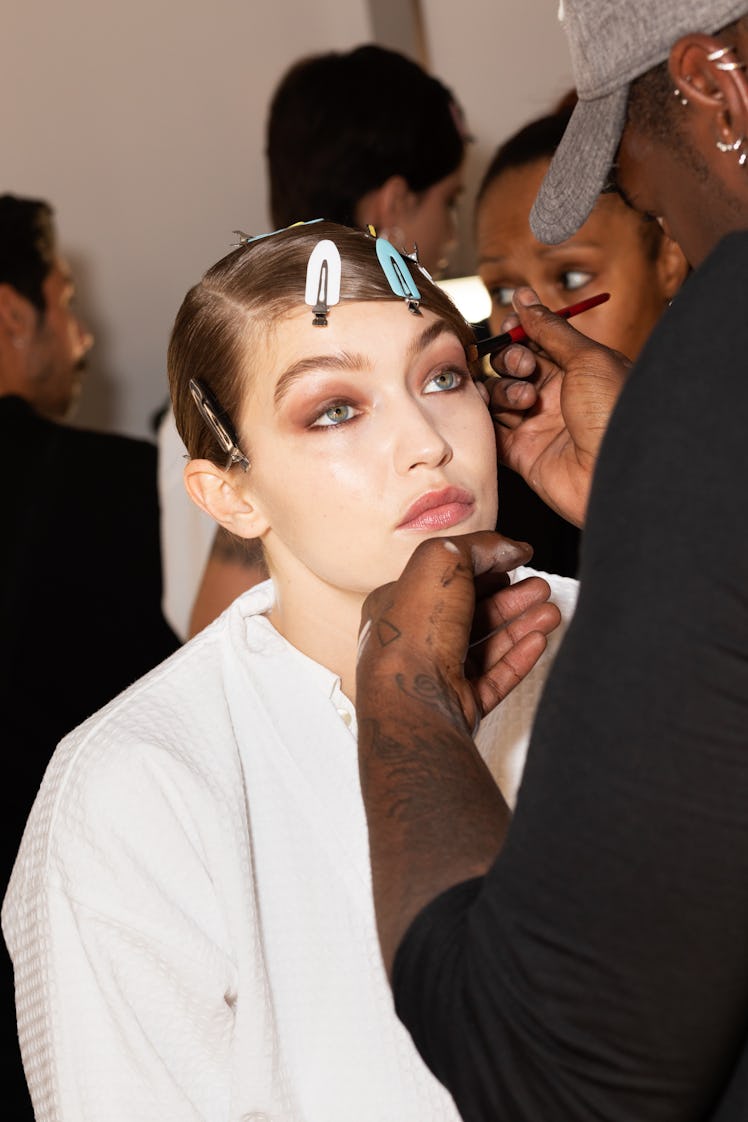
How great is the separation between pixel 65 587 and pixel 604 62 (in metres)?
1.35

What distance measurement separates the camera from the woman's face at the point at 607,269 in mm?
1879

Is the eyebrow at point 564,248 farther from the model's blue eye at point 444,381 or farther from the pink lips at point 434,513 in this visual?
the pink lips at point 434,513

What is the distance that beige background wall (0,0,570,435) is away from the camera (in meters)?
2.83

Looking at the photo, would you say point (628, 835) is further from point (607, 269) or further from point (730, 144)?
point (607, 269)

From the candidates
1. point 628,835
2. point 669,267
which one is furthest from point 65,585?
point 628,835

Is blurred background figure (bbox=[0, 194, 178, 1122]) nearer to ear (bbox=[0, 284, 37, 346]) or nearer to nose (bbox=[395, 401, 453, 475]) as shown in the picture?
ear (bbox=[0, 284, 37, 346])

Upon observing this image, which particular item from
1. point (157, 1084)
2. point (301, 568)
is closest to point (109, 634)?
point (301, 568)

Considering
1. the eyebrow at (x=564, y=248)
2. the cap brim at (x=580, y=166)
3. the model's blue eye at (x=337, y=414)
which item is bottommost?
the model's blue eye at (x=337, y=414)

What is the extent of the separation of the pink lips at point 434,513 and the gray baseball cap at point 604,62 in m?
0.26

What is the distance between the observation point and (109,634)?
6.95 ft

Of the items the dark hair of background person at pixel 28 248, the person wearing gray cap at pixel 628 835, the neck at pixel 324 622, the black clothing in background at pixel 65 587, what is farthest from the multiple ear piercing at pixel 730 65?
the dark hair of background person at pixel 28 248

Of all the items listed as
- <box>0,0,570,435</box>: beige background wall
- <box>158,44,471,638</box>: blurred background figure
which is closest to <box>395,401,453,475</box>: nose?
<box>158,44,471,638</box>: blurred background figure

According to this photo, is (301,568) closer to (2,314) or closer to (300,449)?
(300,449)

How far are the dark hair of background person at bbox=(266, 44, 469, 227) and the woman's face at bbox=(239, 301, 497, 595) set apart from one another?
0.99 metres
